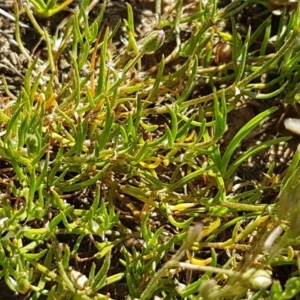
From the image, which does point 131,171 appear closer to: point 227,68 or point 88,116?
point 88,116

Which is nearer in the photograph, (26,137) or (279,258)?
(26,137)

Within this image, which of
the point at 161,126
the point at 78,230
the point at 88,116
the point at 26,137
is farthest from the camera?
the point at 161,126

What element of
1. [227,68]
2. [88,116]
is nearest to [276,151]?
[227,68]

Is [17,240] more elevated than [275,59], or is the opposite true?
[275,59]

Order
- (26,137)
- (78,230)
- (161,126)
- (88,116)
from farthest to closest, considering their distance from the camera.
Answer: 1. (161,126)
2. (88,116)
3. (78,230)
4. (26,137)

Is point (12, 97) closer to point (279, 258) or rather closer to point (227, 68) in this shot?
point (227, 68)

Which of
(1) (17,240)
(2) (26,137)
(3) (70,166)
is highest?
(2) (26,137)
